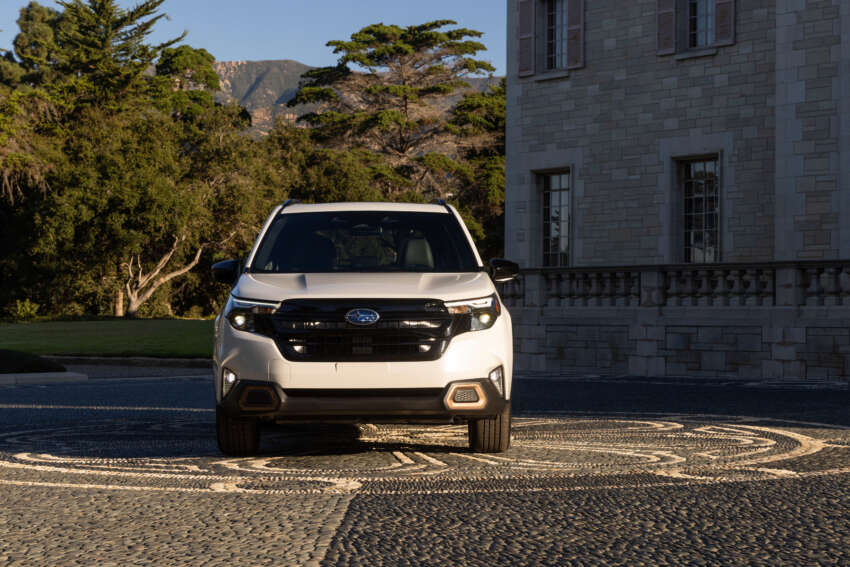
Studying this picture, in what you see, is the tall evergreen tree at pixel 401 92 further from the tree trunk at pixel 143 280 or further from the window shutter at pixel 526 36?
the window shutter at pixel 526 36

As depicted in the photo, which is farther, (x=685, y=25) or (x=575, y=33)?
(x=575, y=33)

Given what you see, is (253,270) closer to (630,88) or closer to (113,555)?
(113,555)

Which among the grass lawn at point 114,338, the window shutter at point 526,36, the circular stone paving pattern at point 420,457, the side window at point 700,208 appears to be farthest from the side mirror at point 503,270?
the window shutter at point 526,36

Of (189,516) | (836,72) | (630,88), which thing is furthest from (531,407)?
(630,88)

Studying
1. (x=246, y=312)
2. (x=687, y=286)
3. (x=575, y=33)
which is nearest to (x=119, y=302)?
(x=575, y=33)

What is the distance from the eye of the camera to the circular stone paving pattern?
711cm

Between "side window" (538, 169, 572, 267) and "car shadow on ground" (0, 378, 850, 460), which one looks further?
"side window" (538, 169, 572, 267)

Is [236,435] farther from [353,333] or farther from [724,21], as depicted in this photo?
[724,21]

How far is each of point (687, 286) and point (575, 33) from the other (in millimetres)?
7581

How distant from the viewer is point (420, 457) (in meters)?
8.29

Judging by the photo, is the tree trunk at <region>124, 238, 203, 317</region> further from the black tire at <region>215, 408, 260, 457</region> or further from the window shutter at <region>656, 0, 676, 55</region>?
the black tire at <region>215, 408, 260, 457</region>

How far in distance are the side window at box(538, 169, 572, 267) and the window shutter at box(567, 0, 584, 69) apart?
2.50 metres

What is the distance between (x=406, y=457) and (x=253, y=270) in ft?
5.87

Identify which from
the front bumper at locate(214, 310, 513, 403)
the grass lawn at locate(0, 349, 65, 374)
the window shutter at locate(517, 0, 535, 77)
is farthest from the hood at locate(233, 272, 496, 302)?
the window shutter at locate(517, 0, 535, 77)
